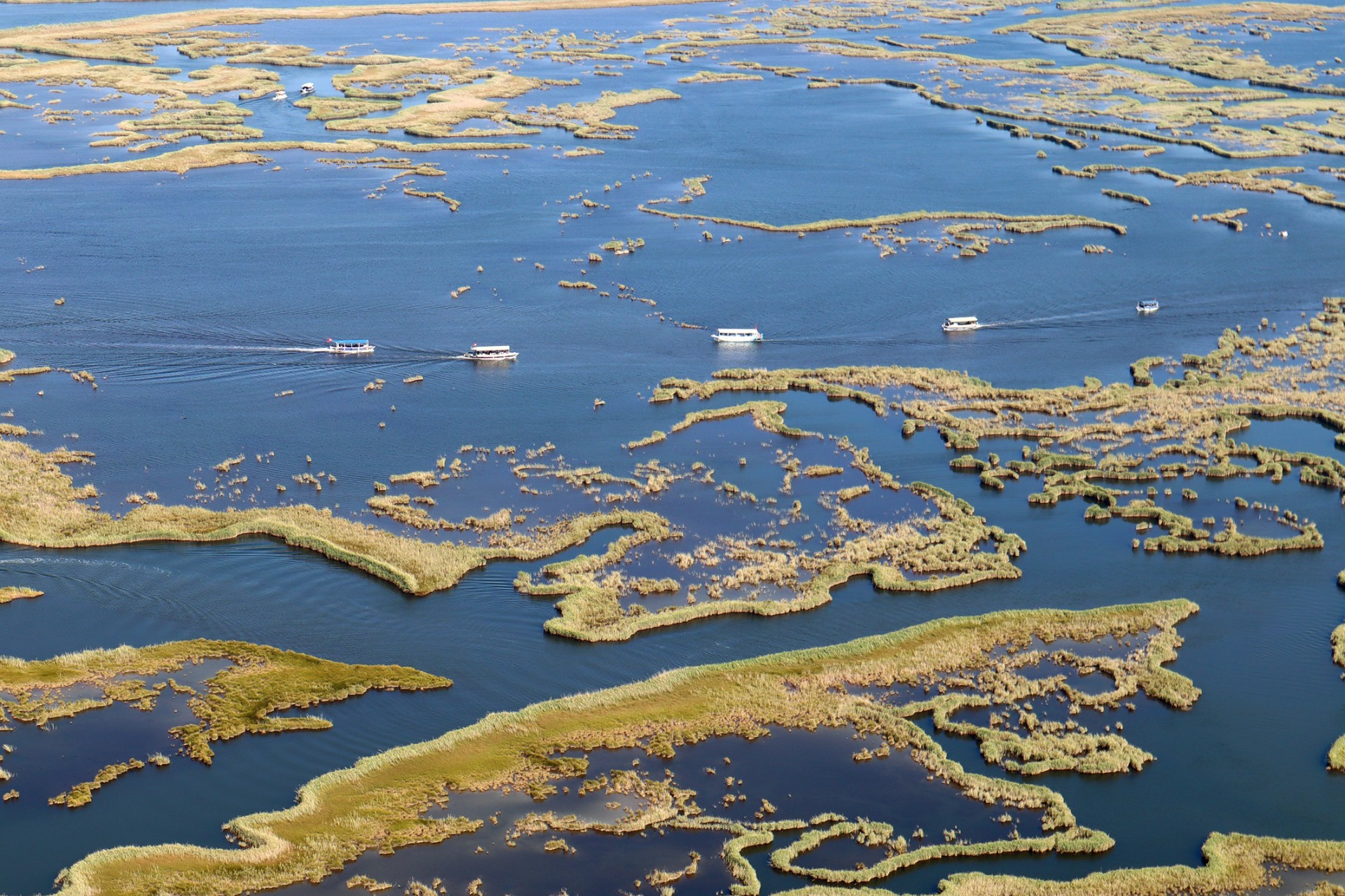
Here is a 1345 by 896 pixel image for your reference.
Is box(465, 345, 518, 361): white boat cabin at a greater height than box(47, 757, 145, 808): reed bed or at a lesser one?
greater

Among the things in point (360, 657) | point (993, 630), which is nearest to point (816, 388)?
point (993, 630)

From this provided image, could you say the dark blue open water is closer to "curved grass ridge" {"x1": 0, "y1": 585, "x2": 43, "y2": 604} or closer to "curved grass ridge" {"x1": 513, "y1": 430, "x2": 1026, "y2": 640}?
"curved grass ridge" {"x1": 0, "y1": 585, "x2": 43, "y2": 604}

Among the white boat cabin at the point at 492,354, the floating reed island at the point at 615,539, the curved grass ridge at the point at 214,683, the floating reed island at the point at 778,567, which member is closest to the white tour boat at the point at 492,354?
the white boat cabin at the point at 492,354

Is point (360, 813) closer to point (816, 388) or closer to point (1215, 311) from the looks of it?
point (816, 388)

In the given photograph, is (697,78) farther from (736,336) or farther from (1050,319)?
(736,336)

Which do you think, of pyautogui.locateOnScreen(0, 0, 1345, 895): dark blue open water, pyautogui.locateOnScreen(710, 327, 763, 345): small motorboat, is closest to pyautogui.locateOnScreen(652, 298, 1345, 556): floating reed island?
pyautogui.locateOnScreen(0, 0, 1345, 895): dark blue open water
